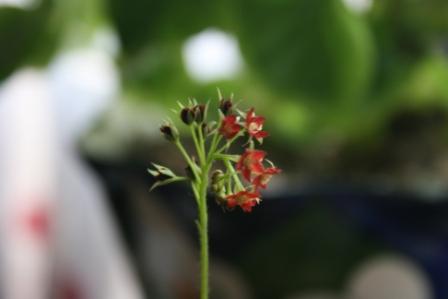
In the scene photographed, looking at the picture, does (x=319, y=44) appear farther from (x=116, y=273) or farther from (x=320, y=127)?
(x=116, y=273)

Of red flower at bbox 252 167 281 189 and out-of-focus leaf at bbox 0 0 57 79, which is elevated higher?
out-of-focus leaf at bbox 0 0 57 79

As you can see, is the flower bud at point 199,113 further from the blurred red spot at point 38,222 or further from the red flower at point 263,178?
the blurred red spot at point 38,222

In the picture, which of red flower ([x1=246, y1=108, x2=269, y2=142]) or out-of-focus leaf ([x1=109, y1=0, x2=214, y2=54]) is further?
out-of-focus leaf ([x1=109, y1=0, x2=214, y2=54])

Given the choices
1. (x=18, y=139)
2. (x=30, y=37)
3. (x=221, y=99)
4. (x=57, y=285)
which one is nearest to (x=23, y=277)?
(x=57, y=285)

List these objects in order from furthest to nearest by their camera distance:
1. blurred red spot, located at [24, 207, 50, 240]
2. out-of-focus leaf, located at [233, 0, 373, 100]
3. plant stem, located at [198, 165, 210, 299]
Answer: blurred red spot, located at [24, 207, 50, 240] < out-of-focus leaf, located at [233, 0, 373, 100] < plant stem, located at [198, 165, 210, 299]

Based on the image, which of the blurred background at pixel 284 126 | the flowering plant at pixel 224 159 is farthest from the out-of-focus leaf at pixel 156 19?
the flowering plant at pixel 224 159

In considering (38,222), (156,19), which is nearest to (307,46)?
(156,19)

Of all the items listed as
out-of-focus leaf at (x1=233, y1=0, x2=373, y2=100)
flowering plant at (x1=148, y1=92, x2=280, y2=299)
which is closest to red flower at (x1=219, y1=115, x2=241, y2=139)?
flowering plant at (x1=148, y1=92, x2=280, y2=299)

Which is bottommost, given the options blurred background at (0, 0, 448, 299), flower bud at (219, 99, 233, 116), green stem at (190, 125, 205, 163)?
green stem at (190, 125, 205, 163)

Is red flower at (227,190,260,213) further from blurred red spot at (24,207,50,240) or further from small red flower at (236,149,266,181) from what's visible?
blurred red spot at (24,207,50,240)
